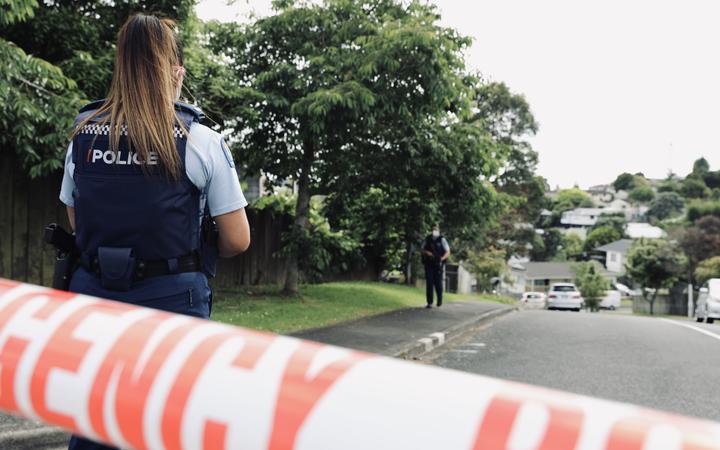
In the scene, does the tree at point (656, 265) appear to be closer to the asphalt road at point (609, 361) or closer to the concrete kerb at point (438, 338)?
the concrete kerb at point (438, 338)

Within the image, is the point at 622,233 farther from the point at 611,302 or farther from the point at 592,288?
the point at 592,288

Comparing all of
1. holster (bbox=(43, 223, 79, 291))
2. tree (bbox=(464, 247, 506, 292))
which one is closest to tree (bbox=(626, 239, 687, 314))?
tree (bbox=(464, 247, 506, 292))

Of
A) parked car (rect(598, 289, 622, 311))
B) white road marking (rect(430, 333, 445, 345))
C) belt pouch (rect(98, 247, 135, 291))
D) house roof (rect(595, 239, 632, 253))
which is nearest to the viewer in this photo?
belt pouch (rect(98, 247, 135, 291))

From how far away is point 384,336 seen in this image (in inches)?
375

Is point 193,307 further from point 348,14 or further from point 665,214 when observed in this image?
point 665,214

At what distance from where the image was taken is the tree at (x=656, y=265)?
176 ft

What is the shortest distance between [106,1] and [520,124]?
30161 millimetres

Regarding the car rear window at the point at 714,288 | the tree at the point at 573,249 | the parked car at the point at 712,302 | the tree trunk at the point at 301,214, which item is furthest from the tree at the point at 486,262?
the tree at the point at 573,249

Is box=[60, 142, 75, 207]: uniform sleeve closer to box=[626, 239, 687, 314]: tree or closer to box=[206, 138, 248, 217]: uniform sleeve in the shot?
box=[206, 138, 248, 217]: uniform sleeve

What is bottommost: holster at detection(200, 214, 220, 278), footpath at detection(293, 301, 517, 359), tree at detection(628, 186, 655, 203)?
footpath at detection(293, 301, 517, 359)

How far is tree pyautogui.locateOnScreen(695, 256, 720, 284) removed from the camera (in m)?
47.7

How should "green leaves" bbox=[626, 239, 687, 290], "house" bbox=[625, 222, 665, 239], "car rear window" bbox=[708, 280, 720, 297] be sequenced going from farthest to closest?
"house" bbox=[625, 222, 665, 239]
"green leaves" bbox=[626, 239, 687, 290]
"car rear window" bbox=[708, 280, 720, 297]

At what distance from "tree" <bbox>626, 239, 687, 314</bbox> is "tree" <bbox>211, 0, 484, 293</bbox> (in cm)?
4528

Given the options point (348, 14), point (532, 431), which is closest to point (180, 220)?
point (532, 431)
